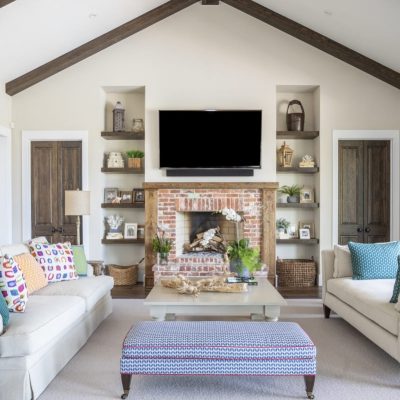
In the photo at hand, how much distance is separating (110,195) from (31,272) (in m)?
2.92

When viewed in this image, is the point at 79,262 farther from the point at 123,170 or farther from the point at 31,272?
the point at 123,170

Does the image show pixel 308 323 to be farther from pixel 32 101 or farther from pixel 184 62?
pixel 32 101

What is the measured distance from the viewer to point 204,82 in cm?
633

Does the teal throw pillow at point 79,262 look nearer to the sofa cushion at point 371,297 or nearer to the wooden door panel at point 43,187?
the wooden door panel at point 43,187

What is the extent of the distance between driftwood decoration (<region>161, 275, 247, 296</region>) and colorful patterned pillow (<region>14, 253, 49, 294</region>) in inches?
45.2

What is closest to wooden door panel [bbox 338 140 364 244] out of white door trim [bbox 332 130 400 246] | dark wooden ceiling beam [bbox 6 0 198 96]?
white door trim [bbox 332 130 400 246]

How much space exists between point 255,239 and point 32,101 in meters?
3.85

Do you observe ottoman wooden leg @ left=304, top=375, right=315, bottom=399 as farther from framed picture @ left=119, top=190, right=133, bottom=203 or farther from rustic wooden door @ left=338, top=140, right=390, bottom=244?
framed picture @ left=119, top=190, right=133, bottom=203

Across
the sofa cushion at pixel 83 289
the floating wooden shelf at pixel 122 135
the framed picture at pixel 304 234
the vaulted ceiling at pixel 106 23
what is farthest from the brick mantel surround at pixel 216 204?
the vaulted ceiling at pixel 106 23

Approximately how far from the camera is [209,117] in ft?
20.4

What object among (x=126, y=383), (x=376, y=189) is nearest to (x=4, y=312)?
(x=126, y=383)

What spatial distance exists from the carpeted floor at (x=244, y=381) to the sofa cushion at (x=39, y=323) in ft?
1.09

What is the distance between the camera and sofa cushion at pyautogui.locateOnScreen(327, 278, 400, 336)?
126 inches

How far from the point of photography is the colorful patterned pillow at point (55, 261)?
4.20m
